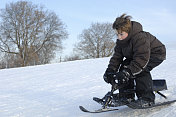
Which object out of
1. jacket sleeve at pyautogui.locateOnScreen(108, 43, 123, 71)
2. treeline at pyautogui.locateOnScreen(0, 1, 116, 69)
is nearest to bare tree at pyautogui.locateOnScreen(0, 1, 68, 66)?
treeline at pyautogui.locateOnScreen(0, 1, 116, 69)

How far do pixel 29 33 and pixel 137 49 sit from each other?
33.7m

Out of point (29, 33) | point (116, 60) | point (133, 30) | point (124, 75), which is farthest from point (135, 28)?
point (29, 33)

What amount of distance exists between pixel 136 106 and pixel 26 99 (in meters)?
3.21

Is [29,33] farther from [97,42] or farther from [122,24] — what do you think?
[122,24]

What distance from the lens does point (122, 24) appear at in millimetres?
2811

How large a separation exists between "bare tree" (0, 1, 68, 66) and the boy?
1296 inches

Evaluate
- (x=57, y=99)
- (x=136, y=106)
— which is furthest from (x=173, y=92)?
(x=57, y=99)

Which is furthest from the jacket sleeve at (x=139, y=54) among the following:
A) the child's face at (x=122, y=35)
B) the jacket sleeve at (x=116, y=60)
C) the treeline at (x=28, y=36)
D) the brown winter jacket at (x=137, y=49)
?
the treeline at (x=28, y=36)

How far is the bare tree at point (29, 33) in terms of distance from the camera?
33.0 m

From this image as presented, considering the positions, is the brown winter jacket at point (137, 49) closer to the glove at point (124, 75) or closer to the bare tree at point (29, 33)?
the glove at point (124, 75)

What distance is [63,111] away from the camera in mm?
3721

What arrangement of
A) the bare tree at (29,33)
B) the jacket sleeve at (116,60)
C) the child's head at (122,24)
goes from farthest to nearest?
the bare tree at (29,33)
the jacket sleeve at (116,60)
the child's head at (122,24)

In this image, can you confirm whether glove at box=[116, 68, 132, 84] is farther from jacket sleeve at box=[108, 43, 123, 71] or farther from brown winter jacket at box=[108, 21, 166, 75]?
jacket sleeve at box=[108, 43, 123, 71]

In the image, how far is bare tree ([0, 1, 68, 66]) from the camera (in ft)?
108
